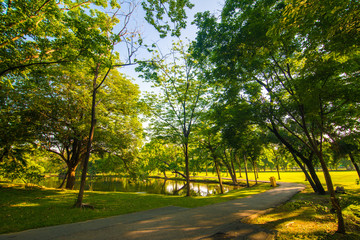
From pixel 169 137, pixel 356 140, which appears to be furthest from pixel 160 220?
pixel 356 140

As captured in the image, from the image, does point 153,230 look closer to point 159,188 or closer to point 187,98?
point 187,98

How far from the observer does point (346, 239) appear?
4.93 meters

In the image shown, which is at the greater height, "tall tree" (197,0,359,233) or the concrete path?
"tall tree" (197,0,359,233)

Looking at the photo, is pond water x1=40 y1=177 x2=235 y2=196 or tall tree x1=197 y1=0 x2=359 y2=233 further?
pond water x1=40 y1=177 x2=235 y2=196

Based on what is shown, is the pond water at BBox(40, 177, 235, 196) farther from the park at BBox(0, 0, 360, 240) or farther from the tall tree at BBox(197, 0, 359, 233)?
the tall tree at BBox(197, 0, 359, 233)

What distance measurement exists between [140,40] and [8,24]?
21.5ft

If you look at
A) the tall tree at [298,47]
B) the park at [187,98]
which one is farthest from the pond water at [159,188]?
the tall tree at [298,47]

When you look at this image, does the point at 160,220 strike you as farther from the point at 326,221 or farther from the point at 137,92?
the point at 137,92

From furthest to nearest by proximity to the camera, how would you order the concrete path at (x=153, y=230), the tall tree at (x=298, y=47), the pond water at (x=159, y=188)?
the pond water at (x=159, y=188) → the concrete path at (x=153, y=230) → the tall tree at (x=298, y=47)

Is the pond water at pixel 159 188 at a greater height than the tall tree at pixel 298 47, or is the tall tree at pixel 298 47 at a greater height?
the tall tree at pixel 298 47

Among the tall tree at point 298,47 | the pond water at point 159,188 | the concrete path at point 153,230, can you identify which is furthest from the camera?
the pond water at point 159,188

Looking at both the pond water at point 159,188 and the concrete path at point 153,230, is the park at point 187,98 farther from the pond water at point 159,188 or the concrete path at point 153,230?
the pond water at point 159,188

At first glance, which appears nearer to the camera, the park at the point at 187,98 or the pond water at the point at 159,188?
the park at the point at 187,98

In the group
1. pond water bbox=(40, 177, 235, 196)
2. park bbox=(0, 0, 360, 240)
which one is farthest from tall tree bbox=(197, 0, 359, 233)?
pond water bbox=(40, 177, 235, 196)
